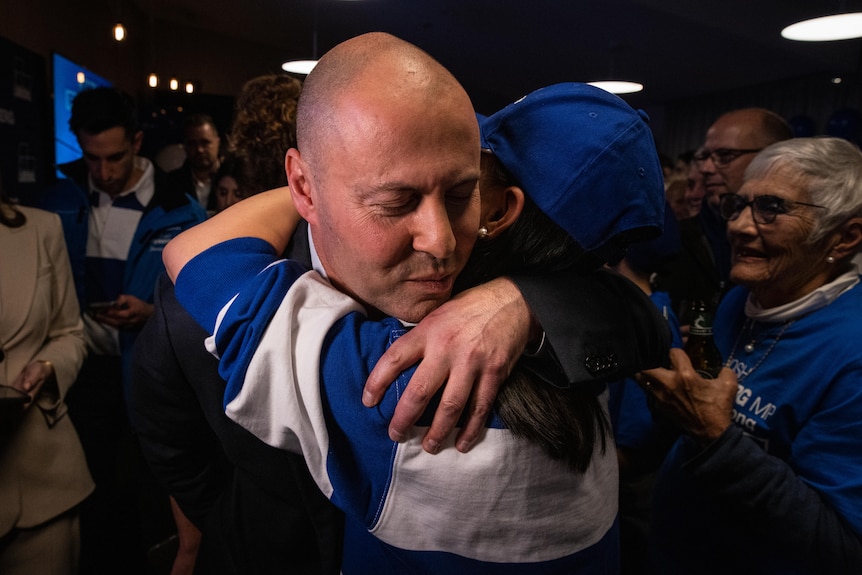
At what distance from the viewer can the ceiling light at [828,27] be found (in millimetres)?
3408

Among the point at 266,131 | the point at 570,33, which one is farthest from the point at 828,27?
the point at 570,33

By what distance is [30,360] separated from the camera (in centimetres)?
192

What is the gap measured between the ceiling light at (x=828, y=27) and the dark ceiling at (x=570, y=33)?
226 cm

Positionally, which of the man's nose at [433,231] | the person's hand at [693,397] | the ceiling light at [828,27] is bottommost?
the person's hand at [693,397]

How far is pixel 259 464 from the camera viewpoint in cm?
106

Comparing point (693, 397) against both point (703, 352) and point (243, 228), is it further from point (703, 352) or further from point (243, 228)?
point (243, 228)

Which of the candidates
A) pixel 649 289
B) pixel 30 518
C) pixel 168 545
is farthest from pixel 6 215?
pixel 649 289

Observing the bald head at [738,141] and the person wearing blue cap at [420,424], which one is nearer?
the person wearing blue cap at [420,424]

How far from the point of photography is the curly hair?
151 centimetres

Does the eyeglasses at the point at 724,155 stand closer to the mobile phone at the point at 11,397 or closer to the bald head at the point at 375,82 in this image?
the bald head at the point at 375,82

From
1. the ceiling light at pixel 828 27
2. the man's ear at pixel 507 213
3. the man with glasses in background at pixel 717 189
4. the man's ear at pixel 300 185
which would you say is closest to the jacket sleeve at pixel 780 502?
the man's ear at pixel 507 213

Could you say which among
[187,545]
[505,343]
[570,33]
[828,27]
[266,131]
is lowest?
[187,545]

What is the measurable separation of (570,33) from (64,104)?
18.6 ft

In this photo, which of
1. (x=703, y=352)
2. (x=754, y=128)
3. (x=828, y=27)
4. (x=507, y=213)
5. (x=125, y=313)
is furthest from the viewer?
(x=828, y=27)
